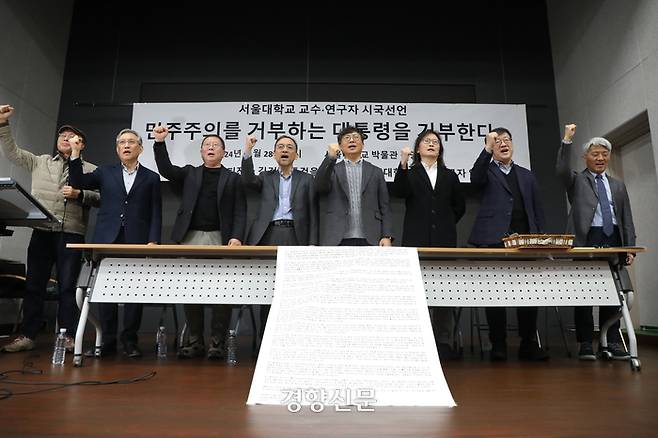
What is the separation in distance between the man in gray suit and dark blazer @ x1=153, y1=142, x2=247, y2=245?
1.73 feet

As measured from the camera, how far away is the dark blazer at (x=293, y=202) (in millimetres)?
2598

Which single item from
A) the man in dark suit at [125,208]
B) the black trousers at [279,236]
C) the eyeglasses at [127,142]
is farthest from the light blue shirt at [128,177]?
the black trousers at [279,236]

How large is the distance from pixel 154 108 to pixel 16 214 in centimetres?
246

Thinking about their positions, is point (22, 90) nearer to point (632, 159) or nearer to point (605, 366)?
point (605, 366)

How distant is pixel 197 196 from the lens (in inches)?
105

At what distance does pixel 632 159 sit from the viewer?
4004 mm

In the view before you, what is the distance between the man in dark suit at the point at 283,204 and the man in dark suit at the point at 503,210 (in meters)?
1.03

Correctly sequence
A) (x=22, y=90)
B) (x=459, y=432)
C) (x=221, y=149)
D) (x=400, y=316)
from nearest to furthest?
(x=459, y=432) < (x=400, y=316) < (x=221, y=149) < (x=22, y=90)

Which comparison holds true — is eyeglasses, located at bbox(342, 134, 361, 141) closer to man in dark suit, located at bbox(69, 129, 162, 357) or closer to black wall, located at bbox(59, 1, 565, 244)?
man in dark suit, located at bbox(69, 129, 162, 357)

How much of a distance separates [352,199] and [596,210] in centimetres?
154

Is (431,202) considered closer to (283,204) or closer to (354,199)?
(354,199)

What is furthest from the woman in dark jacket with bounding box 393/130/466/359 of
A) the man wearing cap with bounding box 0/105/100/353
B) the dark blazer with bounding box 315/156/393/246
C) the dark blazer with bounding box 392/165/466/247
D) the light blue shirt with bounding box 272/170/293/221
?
the man wearing cap with bounding box 0/105/100/353

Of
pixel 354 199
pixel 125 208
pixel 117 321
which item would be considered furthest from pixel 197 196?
pixel 354 199

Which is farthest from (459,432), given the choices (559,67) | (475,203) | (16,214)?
(559,67)
